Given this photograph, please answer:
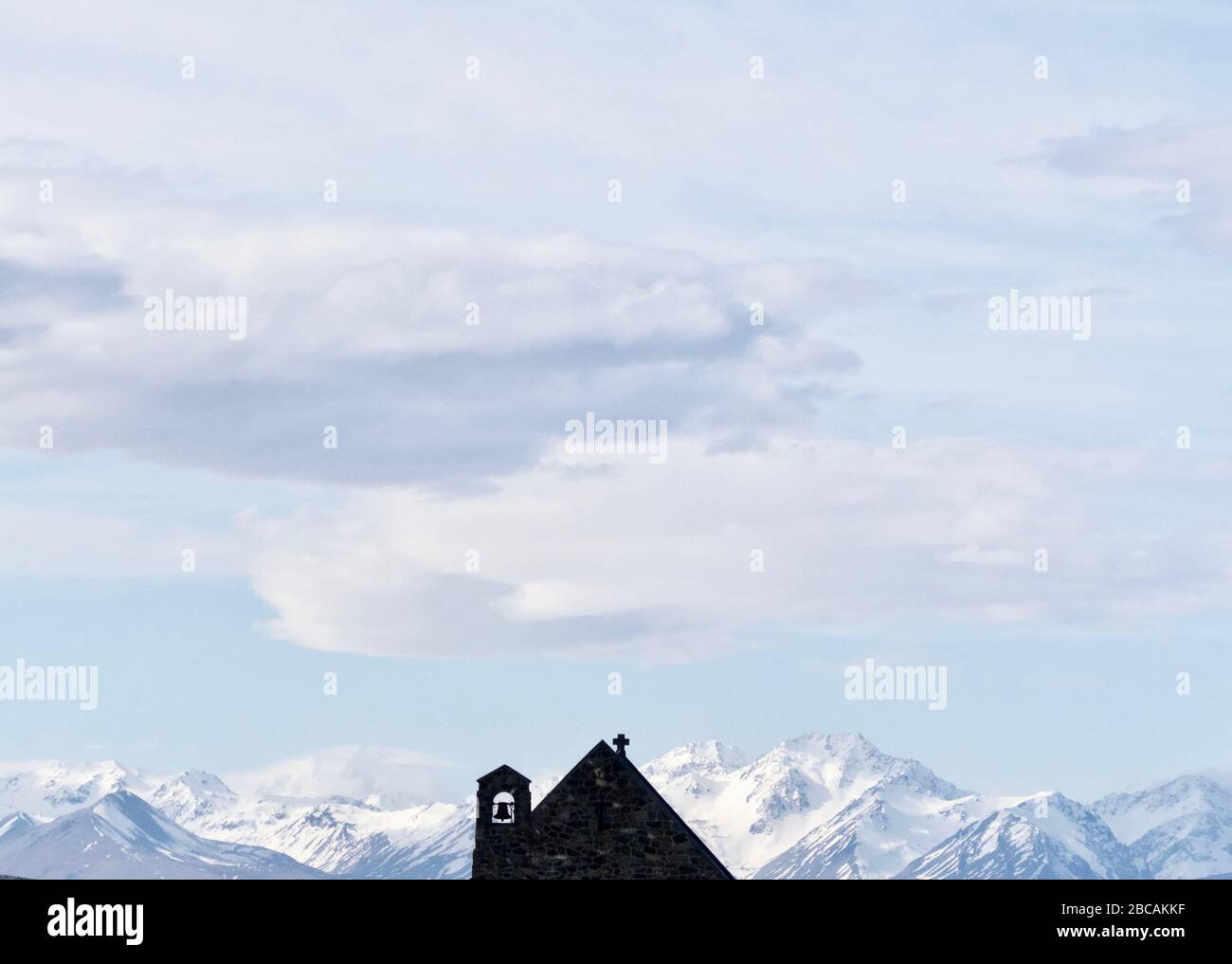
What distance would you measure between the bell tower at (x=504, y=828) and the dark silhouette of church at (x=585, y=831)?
1.2 inches

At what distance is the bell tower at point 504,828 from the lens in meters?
71.2

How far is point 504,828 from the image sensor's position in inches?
2822

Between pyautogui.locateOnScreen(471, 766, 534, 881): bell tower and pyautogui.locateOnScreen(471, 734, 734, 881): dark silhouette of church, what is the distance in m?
0.03

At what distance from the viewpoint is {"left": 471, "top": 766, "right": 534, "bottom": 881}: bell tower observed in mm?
71250

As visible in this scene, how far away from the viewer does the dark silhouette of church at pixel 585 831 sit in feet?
234

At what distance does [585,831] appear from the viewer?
71.8 m

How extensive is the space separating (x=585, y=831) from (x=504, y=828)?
2.59 m

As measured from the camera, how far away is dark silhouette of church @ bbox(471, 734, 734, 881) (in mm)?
71188
